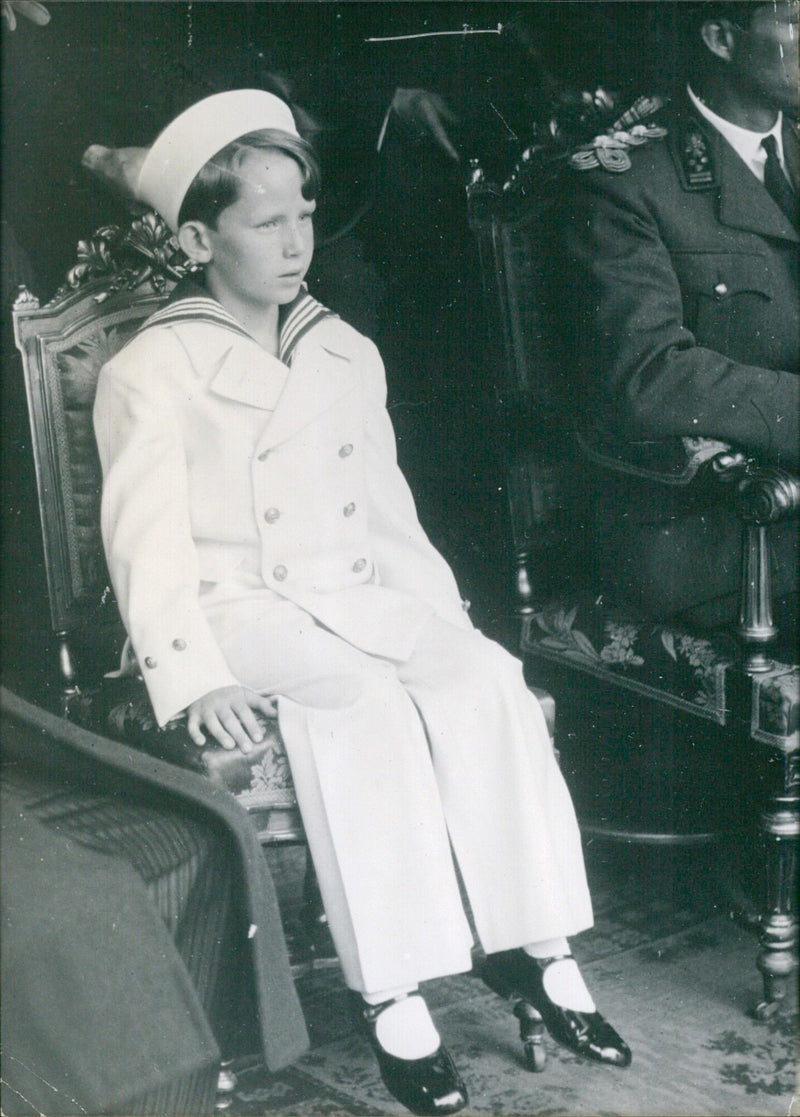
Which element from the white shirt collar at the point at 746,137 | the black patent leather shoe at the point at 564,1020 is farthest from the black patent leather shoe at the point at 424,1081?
the white shirt collar at the point at 746,137

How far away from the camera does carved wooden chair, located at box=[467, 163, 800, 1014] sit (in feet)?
5.39

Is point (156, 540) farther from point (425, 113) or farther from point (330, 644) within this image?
point (425, 113)

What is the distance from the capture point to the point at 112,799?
4.33 ft

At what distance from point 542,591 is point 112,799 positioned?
2.46ft

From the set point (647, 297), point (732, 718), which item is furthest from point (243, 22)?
point (732, 718)

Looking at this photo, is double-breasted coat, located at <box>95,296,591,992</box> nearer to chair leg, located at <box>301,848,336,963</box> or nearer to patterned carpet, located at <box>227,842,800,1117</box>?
patterned carpet, located at <box>227,842,800,1117</box>

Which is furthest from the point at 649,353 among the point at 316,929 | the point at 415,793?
the point at 316,929

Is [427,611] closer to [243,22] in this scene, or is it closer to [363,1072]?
[363,1072]

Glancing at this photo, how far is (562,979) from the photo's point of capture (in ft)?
4.79

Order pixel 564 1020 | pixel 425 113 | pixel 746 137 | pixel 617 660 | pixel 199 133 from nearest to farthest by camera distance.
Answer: pixel 199 133 → pixel 564 1020 → pixel 425 113 → pixel 746 137 → pixel 617 660

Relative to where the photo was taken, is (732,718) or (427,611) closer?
(427,611)

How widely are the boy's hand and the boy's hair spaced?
526mm

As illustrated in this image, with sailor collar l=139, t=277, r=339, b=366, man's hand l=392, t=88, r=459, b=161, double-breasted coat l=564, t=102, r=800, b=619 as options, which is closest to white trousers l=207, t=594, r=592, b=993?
sailor collar l=139, t=277, r=339, b=366

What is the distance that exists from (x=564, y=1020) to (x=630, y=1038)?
5.6 inches
